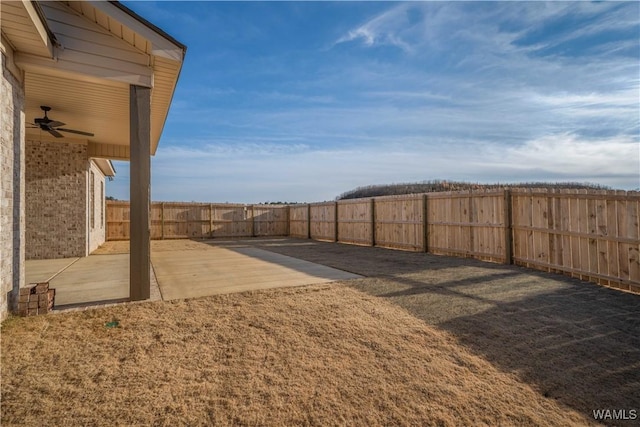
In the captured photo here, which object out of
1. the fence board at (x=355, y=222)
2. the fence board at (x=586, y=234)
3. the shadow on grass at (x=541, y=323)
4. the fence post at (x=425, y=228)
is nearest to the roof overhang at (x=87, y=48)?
the shadow on grass at (x=541, y=323)

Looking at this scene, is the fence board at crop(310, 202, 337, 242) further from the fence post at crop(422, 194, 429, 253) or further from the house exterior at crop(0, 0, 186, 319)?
the house exterior at crop(0, 0, 186, 319)

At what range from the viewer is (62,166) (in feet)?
30.0

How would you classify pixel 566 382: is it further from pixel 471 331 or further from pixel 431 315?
pixel 431 315

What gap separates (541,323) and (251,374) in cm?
353

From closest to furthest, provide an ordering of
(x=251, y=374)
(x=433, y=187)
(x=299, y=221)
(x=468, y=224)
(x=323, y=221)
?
(x=251, y=374) → (x=468, y=224) → (x=323, y=221) → (x=299, y=221) → (x=433, y=187)

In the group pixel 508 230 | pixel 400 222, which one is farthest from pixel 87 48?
pixel 400 222

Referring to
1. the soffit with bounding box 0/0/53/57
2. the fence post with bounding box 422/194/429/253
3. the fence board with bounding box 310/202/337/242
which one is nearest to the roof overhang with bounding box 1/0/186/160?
the soffit with bounding box 0/0/53/57

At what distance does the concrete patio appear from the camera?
505 cm

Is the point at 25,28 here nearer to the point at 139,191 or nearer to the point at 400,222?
the point at 139,191

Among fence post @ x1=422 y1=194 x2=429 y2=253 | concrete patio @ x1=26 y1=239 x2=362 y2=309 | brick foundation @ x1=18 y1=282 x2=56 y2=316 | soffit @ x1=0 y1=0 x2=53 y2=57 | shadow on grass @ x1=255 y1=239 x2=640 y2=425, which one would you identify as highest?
soffit @ x1=0 y1=0 x2=53 y2=57

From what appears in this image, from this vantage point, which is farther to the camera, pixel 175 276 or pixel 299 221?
pixel 299 221

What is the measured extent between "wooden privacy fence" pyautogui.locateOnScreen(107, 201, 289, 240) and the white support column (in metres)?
12.7

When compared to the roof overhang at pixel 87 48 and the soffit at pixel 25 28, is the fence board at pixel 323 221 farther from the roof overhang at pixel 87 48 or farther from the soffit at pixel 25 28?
the soffit at pixel 25 28

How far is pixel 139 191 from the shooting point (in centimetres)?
459
